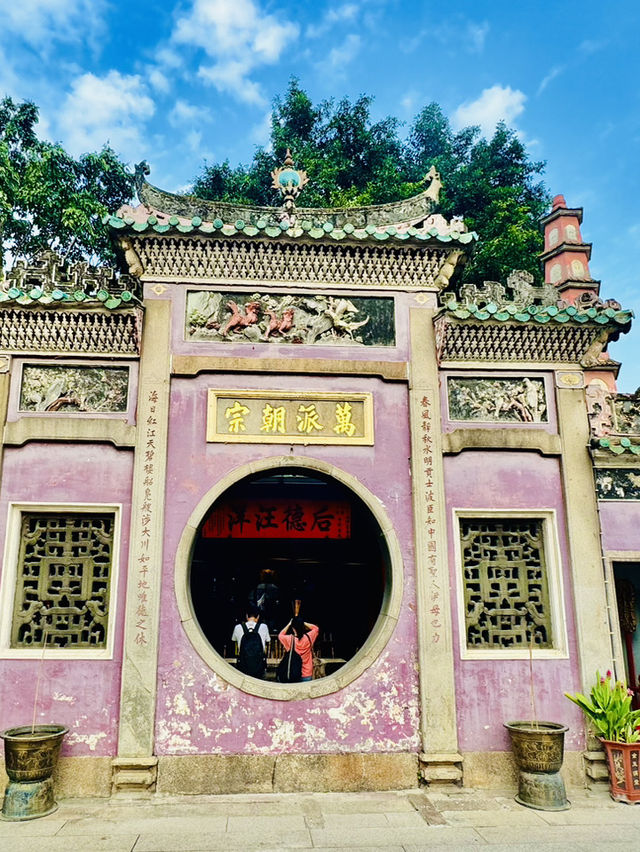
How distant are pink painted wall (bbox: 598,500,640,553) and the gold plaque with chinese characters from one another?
2.71 metres

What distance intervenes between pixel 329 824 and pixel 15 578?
3.80m

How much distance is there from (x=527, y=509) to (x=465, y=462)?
2.74ft

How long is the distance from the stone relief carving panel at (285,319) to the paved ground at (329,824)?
15.1 feet

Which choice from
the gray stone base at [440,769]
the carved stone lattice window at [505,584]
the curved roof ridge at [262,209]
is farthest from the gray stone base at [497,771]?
the curved roof ridge at [262,209]

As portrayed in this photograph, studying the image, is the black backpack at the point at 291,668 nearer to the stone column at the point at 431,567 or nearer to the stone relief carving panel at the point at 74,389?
the stone column at the point at 431,567

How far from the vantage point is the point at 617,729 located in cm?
611

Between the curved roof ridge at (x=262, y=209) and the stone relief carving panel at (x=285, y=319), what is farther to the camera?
the curved roof ridge at (x=262, y=209)

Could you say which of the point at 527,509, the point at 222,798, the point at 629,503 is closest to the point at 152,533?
the point at 222,798

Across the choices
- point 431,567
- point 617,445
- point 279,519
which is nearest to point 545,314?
point 617,445

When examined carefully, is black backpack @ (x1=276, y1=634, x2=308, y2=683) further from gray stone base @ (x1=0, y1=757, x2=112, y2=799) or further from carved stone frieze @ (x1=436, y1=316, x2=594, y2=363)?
carved stone frieze @ (x1=436, y1=316, x2=594, y2=363)

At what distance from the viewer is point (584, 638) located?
21.5 ft

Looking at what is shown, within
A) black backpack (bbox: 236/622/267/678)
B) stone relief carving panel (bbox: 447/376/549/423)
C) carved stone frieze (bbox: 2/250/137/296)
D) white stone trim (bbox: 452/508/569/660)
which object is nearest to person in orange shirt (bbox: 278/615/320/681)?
black backpack (bbox: 236/622/267/678)

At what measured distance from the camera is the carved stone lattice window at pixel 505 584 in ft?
21.9

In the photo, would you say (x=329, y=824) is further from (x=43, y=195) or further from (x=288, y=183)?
(x=43, y=195)
